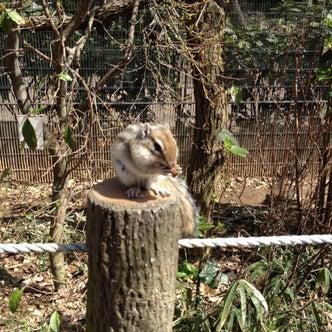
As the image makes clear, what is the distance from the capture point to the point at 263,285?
353 cm

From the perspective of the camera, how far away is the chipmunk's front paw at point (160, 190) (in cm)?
194

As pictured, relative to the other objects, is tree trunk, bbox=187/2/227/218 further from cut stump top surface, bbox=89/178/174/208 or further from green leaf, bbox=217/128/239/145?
cut stump top surface, bbox=89/178/174/208

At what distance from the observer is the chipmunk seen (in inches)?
82.2

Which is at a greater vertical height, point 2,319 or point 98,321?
point 98,321

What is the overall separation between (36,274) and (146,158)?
2.74 m

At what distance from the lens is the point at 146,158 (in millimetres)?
2170

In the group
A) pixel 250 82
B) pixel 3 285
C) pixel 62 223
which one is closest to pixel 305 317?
pixel 62 223

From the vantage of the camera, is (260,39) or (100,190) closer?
(100,190)

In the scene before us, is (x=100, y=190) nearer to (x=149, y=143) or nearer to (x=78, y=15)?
(x=149, y=143)

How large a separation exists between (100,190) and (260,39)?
4.94 m

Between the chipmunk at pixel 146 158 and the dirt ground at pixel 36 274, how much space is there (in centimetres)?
136

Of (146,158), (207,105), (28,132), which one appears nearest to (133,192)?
(146,158)

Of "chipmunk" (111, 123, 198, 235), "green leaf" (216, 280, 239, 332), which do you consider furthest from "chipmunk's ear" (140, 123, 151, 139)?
"green leaf" (216, 280, 239, 332)

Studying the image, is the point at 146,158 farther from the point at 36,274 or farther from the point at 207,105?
the point at 36,274
